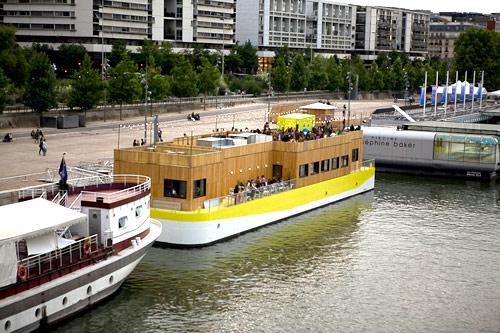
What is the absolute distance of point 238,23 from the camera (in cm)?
19288

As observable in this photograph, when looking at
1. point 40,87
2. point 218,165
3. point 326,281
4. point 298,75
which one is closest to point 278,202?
point 218,165

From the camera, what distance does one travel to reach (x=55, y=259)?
85.0ft

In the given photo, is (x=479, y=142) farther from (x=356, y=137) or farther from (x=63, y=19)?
(x=63, y=19)

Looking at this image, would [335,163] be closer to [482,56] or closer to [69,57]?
[69,57]

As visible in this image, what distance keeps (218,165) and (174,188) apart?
3.10m

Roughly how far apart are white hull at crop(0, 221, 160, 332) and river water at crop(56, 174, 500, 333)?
1.88 feet

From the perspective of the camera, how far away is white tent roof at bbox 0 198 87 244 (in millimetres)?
24469

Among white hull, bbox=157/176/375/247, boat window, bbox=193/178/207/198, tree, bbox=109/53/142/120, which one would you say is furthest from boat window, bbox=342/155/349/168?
tree, bbox=109/53/142/120

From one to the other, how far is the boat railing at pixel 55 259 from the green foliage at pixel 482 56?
136579 mm

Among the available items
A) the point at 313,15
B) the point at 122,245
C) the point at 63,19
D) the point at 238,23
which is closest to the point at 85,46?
the point at 63,19

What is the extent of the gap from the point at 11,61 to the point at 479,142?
216 feet

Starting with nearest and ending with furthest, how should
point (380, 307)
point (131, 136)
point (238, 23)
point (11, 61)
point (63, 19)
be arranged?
point (380, 307) → point (131, 136) → point (11, 61) → point (63, 19) → point (238, 23)

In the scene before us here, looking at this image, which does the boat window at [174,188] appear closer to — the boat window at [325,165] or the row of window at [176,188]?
the row of window at [176,188]

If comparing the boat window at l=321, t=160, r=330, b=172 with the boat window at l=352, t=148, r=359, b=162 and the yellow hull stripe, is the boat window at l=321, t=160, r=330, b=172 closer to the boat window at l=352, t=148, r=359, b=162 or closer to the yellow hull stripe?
the yellow hull stripe
